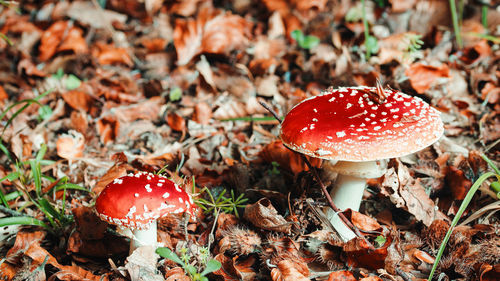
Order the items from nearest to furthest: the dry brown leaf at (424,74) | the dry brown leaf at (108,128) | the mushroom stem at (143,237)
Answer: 1. the mushroom stem at (143,237)
2. the dry brown leaf at (424,74)
3. the dry brown leaf at (108,128)

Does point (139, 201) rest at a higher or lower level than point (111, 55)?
higher

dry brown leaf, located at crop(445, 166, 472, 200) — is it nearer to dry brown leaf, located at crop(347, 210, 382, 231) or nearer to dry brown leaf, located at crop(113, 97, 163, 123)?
dry brown leaf, located at crop(347, 210, 382, 231)

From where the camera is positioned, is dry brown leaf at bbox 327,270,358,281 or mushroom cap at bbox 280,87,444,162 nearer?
mushroom cap at bbox 280,87,444,162

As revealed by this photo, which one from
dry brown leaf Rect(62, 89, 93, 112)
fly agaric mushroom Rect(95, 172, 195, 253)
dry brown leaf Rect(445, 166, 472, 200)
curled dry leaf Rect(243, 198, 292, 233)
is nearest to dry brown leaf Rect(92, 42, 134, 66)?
dry brown leaf Rect(62, 89, 93, 112)

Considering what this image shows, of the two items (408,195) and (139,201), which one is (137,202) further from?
(408,195)

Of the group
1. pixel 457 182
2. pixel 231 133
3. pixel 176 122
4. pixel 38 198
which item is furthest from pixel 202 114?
pixel 457 182

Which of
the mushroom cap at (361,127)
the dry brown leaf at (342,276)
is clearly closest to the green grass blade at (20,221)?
the mushroom cap at (361,127)

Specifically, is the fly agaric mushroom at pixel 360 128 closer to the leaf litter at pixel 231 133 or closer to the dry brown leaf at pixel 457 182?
the leaf litter at pixel 231 133
